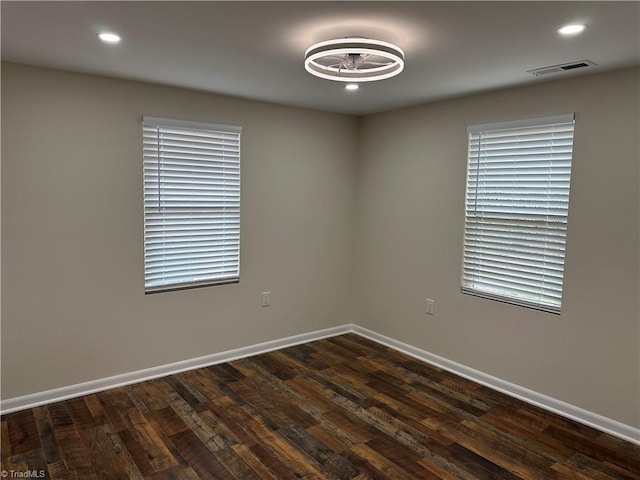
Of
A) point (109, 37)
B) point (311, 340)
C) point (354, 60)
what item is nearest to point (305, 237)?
point (311, 340)

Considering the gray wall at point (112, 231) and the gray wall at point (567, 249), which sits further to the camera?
the gray wall at point (112, 231)

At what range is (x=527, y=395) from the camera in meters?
3.43

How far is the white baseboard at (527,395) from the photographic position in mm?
2959

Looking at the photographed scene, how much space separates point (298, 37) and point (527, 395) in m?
2.94

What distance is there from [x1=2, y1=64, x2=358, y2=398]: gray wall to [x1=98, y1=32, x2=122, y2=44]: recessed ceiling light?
35.1 inches

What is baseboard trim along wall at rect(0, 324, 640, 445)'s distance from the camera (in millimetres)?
3070

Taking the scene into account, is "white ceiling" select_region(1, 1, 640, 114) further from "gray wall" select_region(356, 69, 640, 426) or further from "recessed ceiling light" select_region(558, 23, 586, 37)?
"gray wall" select_region(356, 69, 640, 426)

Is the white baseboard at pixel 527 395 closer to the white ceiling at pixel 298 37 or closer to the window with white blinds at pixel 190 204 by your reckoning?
the window with white blinds at pixel 190 204

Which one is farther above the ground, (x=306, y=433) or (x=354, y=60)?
(x=354, y=60)

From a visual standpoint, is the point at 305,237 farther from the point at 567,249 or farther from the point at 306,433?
the point at 567,249

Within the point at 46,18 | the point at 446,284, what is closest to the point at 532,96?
the point at 446,284

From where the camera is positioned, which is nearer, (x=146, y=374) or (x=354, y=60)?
(x=354, y=60)

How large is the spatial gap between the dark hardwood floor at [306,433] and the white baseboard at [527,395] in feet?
0.29

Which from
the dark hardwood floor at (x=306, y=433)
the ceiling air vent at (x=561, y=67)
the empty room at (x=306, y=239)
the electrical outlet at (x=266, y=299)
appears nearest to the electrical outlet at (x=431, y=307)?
the empty room at (x=306, y=239)
